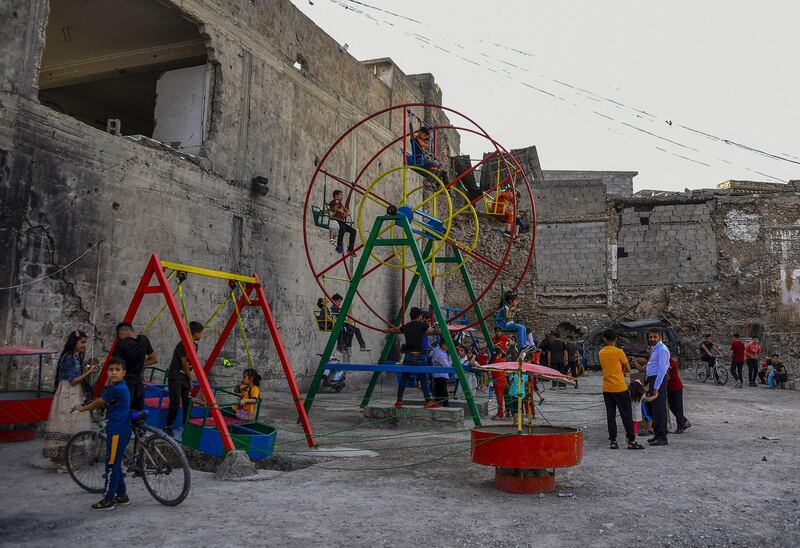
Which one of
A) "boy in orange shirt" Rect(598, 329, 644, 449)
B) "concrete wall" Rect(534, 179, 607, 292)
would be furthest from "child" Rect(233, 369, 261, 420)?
"concrete wall" Rect(534, 179, 607, 292)

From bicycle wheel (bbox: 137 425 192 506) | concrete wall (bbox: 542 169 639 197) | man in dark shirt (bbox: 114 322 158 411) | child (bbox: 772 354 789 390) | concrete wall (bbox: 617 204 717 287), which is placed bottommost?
bicycle wheel (bbox: 137 425 192 506)

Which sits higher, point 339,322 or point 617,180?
point 617,180

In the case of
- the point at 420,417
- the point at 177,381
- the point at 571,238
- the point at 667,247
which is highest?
the point at 571,238

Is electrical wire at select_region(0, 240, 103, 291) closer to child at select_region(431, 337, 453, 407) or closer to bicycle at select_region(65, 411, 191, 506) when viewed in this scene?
bicycle at select_region(65, 411, 191, 506)

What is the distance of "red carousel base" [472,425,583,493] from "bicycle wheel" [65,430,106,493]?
341 centimetres

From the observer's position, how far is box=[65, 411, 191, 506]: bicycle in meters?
5.18

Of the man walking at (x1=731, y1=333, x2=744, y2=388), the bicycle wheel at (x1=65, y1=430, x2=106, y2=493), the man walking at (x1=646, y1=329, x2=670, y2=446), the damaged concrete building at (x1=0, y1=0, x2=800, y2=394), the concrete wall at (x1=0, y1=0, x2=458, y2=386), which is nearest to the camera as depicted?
the bicycle wheel at (x1=65, y1=430, x2=106, y2=493)

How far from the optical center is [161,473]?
5262mm

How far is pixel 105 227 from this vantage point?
10.5 m

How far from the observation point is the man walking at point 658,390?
27.5ft

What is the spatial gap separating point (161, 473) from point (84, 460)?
96 cm

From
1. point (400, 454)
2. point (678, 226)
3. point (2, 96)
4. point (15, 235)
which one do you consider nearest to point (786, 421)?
point (400, 454)

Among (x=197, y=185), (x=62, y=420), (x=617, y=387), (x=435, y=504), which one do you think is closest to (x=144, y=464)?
(x=62, y=420)

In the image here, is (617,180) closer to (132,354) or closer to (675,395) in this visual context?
(675,395)
